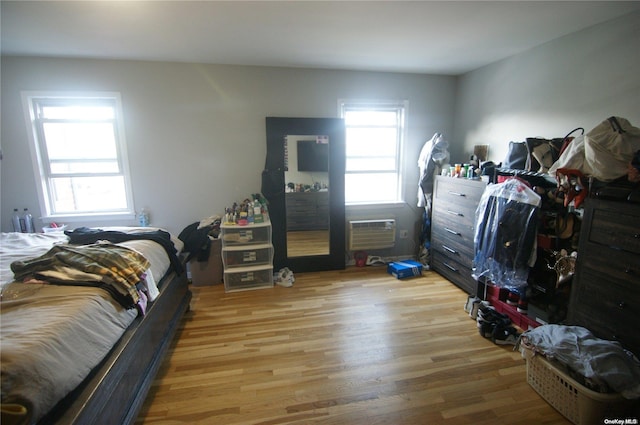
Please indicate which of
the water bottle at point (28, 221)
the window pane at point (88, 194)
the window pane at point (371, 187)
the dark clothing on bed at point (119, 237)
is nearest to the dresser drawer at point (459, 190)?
the window pane at point (371, 187)

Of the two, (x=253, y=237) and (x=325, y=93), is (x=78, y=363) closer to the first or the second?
(x=253, y=237)

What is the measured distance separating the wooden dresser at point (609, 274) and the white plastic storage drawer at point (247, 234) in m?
2.65

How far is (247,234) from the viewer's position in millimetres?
3158

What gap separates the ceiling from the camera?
1.94 meters

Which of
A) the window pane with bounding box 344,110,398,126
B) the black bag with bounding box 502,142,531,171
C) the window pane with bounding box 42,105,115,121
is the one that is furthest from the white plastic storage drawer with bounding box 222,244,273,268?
the black bag with bounding box 502,142,531,171

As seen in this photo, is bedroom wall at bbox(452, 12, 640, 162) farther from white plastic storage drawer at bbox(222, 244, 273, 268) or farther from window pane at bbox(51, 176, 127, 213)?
window pane at bbox(51, 176, 127, 213)

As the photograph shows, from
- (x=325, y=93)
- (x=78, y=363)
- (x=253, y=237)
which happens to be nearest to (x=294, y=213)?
(x=253, y=237)

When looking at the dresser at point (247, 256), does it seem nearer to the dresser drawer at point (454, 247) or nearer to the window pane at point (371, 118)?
the window pane at point (371, 118)

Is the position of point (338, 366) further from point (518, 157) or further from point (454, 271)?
point (518, 157)

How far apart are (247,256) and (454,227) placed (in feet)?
7.62

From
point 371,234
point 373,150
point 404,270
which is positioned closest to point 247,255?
point 371,234

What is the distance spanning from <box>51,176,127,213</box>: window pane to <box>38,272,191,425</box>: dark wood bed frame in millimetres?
1734

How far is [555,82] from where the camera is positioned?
8.27ft

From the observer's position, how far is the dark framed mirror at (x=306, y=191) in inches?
134
